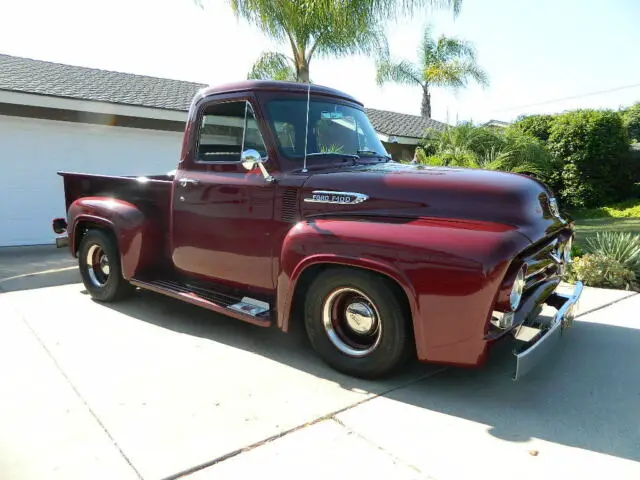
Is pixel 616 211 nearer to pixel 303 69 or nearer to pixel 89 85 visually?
pixel 303 69

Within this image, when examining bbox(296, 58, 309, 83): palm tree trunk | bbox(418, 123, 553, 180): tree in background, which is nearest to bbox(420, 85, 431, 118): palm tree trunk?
bbox(418, 123, 553, 180): tree in background

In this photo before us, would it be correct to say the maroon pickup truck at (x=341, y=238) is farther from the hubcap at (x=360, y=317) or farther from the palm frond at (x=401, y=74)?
the palm frond at (x=401, y=74)

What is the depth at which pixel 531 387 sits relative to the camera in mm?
3309

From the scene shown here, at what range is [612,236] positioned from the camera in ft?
22.3

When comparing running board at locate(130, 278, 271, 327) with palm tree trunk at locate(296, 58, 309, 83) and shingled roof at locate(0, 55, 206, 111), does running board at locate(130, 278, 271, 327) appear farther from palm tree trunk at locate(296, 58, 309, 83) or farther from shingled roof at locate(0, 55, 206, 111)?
palm tree trunk at locate(296, 58, 309, 83)

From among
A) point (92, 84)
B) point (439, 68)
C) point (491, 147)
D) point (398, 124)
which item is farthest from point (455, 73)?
point (92, 84)

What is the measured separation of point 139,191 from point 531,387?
3.84 m

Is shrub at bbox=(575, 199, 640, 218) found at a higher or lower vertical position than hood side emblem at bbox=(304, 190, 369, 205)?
lower

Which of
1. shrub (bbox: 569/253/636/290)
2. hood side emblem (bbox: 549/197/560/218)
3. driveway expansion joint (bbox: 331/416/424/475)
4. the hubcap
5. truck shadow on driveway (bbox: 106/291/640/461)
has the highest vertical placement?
hood side emblem (bbox: 549/197/560/218)

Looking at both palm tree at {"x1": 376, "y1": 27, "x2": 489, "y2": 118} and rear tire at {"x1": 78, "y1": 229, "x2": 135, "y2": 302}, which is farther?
palm tree at {"x1": 376, "y1": 27, "x2": 489, "y2": 118}

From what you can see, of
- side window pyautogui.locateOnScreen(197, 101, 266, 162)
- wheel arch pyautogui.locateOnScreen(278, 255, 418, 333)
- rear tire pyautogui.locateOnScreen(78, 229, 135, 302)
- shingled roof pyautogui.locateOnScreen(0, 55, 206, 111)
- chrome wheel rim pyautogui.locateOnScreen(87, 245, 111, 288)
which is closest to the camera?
wheel arch pyautogui.locateOnScreen(278, 255, 418, 333)

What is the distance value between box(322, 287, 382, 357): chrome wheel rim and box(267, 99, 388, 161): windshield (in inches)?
46.7

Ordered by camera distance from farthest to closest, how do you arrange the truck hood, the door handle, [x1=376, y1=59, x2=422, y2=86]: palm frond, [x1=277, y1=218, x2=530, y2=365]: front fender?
[x1=376, y1=59, x2=422, y2=86]: palm frond
the door handle
the truck hood
[x1=277, y1=218, x2=530, y2=365]: front fender

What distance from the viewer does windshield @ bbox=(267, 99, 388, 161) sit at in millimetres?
3832
